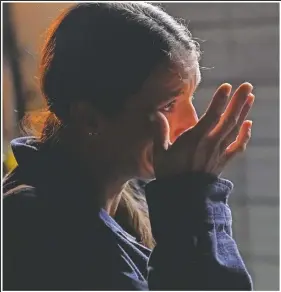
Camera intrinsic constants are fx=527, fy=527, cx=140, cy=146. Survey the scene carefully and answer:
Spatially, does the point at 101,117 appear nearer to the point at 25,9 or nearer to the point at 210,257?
the point at 210,257

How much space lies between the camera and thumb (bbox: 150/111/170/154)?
0.53 m

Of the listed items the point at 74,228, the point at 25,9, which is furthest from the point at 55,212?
the point at 25,9

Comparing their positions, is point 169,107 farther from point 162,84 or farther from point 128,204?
point 128,204

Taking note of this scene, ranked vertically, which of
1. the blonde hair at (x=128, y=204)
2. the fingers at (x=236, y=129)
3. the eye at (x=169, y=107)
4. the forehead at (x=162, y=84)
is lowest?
the blonde hair at (x=128, y=204)

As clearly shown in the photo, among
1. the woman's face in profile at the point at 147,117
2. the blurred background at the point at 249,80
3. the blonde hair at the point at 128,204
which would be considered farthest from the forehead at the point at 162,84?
the blurred background at the point at 249,80

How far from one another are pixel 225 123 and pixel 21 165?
0.23 metres

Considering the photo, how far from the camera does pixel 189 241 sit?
497 mm

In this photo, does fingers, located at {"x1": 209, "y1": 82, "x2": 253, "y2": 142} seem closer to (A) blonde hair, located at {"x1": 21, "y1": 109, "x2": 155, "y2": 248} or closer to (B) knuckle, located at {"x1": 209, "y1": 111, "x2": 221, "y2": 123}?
(B) knuckle, located at {"x1": 209, "y1": 111, "x2": 221, "y2": 123}

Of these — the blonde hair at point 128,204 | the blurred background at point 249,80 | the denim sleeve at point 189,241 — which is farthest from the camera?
the blurred background at point 249,80

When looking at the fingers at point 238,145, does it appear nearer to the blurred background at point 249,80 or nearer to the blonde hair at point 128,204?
the blonde hair at point 128,204

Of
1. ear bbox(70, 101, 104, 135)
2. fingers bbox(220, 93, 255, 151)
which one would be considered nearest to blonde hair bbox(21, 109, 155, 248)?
ear bbox(70, 101, 104, 135)

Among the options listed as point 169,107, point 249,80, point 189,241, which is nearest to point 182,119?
point 169,107

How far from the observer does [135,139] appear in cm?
55

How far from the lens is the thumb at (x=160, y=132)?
20.7 inches
